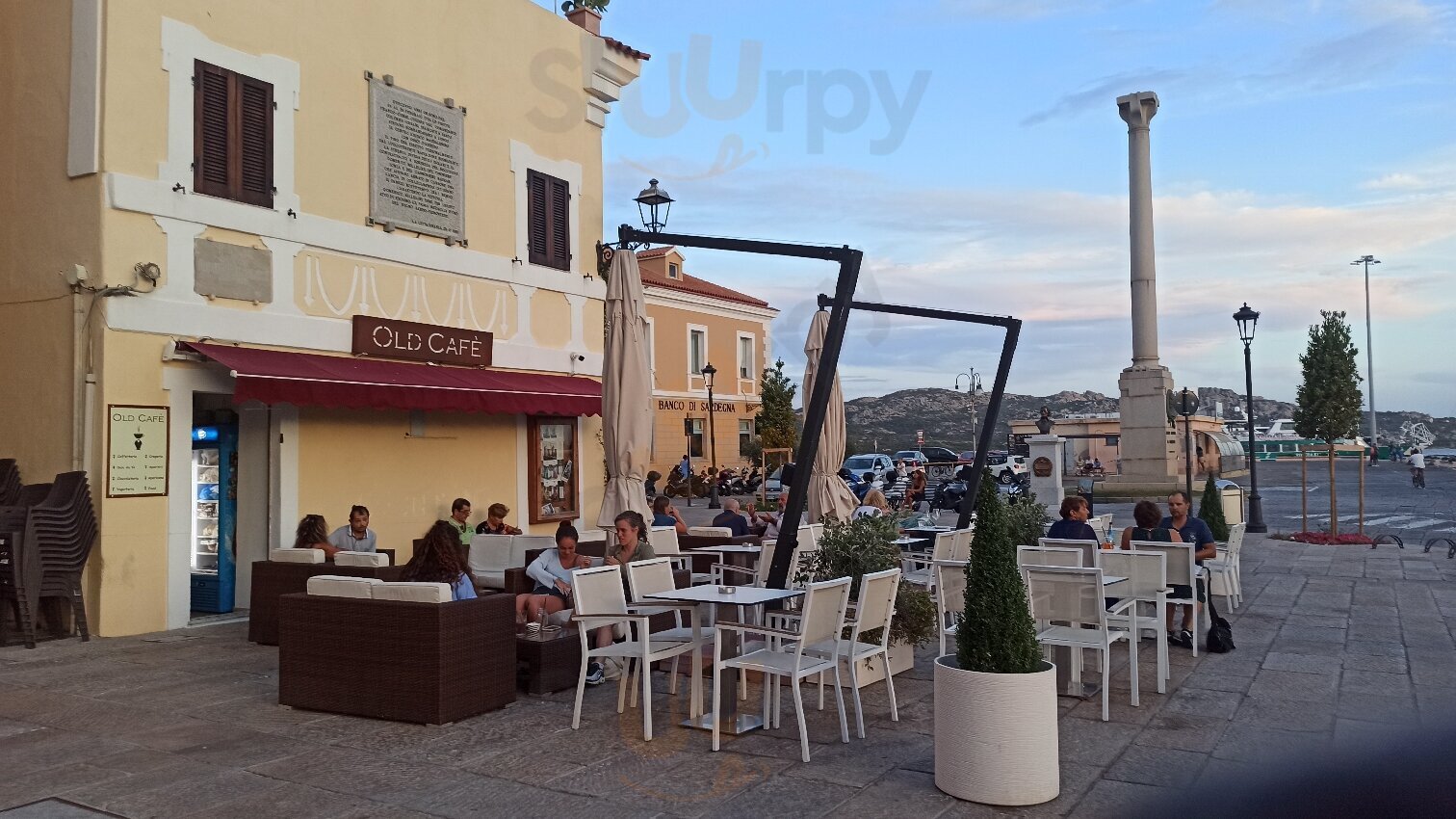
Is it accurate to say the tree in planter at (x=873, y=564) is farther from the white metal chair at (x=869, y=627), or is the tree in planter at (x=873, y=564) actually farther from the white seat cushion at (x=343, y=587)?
the white seat cushion at (x=343, y=587)

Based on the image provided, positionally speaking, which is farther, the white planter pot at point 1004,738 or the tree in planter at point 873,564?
the tree in planter at point 873,564

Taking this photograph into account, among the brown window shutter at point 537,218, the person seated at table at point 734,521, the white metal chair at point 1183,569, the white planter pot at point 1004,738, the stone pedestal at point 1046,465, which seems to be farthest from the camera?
the stone pedestal at point 1046,465

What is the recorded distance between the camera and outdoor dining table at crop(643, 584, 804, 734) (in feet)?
18.7

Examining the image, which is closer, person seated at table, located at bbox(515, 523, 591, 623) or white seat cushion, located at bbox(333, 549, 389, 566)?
person seated at table, located at bbox(515, 523, 591, 623)

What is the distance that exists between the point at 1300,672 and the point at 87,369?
391 inches

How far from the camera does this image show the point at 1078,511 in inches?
332

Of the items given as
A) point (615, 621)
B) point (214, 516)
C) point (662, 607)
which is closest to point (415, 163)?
point (214, 516)

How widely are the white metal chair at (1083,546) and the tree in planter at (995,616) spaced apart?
3154 millimetres

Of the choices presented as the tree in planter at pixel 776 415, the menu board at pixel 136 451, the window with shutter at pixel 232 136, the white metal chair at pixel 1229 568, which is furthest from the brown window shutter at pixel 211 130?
the tree in planter at pixel 776 415

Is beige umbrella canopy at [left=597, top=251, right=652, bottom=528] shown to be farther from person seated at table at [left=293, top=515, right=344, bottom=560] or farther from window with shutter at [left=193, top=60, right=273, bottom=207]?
window with shutter at [left=193, top=60, right=273, bottom=207]

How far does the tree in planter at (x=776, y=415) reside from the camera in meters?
39.6

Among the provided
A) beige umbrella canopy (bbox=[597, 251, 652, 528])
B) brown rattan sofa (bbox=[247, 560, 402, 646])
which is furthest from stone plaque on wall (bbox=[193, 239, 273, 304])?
beige umbrella canopy (bbox=[597, 251, 652, 528])

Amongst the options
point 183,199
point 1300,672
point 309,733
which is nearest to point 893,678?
point 1300,672

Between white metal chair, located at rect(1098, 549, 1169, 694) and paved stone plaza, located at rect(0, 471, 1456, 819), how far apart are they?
1.42 ft
